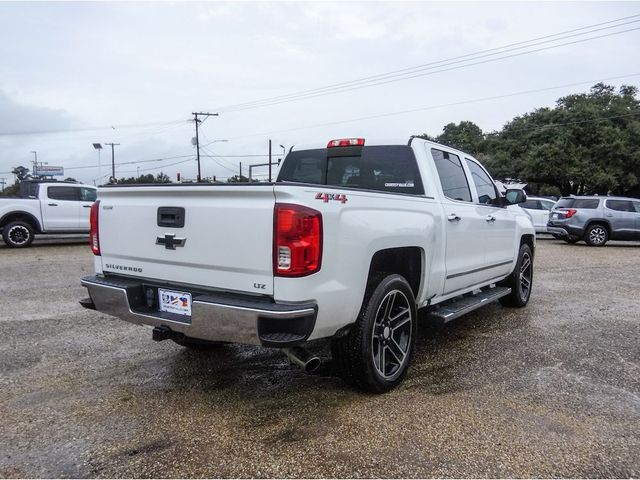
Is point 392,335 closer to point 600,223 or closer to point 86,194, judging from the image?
point 86,194

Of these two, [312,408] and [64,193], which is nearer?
[312,408]

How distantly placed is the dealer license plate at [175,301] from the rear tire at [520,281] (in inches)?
175

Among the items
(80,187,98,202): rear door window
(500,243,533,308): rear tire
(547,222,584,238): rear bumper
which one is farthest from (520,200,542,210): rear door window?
(80,187,98,202): rear door window

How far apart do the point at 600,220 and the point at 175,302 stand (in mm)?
15760

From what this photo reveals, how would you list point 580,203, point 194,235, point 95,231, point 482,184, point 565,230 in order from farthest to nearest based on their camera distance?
1. point 580,203
2. point 565,230
3. point 482,184
4. point 95,231
5. point 194,235

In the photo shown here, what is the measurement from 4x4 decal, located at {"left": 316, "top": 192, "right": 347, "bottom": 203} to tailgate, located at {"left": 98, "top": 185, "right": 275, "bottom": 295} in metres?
0.29

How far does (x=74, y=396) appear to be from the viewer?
356cm

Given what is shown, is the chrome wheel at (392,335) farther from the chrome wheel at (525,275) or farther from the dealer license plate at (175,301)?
the chrome wheel at (525,275)

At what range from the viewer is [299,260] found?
286 centimetres

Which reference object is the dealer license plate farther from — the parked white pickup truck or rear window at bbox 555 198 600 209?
rear window at bbox 555 198 600 209

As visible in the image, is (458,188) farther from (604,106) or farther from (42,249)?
(604,106)

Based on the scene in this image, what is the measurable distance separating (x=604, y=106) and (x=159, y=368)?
40.1 metres

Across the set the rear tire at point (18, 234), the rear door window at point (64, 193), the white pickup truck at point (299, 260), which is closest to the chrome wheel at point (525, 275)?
the white pickup truck at point (299, 260)

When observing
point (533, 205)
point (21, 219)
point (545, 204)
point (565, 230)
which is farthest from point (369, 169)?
point (545, 204)
